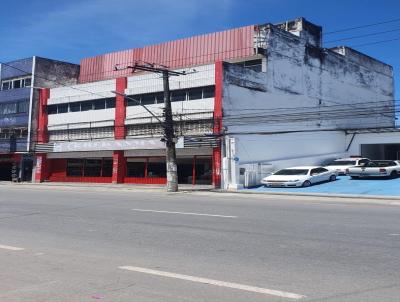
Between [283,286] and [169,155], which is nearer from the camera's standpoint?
[283,286]

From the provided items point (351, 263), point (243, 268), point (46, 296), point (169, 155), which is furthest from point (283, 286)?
point (169, 155)

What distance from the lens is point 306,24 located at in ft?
143

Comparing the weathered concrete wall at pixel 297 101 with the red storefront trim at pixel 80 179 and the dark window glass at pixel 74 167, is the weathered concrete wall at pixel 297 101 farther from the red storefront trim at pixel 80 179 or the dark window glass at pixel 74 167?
the dark window glass at pixel 74 167

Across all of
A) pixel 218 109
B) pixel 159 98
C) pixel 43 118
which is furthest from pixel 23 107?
pixel 218 109

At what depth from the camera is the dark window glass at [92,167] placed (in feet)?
138

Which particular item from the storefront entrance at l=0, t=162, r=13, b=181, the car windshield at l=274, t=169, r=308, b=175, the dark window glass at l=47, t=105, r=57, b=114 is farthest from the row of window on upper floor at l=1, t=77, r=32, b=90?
the car windshield at l=274, t=169, r=308, b=175

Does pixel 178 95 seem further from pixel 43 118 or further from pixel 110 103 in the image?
pixel 43 118

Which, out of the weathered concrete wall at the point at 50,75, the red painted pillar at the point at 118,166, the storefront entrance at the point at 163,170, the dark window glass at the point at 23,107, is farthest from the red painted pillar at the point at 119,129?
the dark window glass at the point at 23,107

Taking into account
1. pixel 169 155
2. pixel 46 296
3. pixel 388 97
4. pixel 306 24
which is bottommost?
pixel 46 296

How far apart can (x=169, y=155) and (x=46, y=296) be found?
2501 cm

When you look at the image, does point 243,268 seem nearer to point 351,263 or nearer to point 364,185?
point 351,263

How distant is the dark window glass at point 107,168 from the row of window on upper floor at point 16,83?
1201cm

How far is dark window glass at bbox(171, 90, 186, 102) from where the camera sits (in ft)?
117

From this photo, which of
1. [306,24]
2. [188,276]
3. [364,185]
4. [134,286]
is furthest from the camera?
[306,24]
